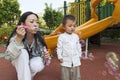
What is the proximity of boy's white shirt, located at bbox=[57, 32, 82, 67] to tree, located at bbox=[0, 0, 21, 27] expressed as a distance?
52.6ft

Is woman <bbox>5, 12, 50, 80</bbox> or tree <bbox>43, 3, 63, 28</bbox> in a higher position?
woman <bbox>5, 12, 50, 80</bbox>

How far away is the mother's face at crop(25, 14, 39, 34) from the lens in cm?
355

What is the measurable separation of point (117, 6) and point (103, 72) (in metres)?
1.81

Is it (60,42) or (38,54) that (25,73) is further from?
(60,42)

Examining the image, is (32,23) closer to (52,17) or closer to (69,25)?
(69,25)

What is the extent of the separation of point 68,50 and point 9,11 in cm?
1623

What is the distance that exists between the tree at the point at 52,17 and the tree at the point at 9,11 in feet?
6.08

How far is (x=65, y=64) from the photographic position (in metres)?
4.32

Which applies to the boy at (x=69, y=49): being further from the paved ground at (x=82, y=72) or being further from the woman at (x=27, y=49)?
the paved ground at (x=82, y=72)

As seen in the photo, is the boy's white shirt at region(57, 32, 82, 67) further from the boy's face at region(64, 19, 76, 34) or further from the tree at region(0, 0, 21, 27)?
the tree at region(0, 0, 21, 27)

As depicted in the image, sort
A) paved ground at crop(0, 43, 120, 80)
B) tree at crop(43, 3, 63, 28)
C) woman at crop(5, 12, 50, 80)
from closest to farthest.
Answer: woman at crop(5, 12, 50, 80) < paved ground at crop(0, 43, 120, 80) < tree at crop(43, 3, 63, 28)

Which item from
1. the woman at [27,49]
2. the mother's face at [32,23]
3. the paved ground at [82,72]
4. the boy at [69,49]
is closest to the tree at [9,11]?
the paved ground at [82,72]

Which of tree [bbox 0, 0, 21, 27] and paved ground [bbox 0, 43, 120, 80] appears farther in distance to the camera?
tree [bbox 0, 0, 21, 27]

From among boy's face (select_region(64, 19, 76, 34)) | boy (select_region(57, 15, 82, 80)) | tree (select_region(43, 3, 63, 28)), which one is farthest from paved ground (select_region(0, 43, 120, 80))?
tree (select_region(43, 3, 63, 28))
